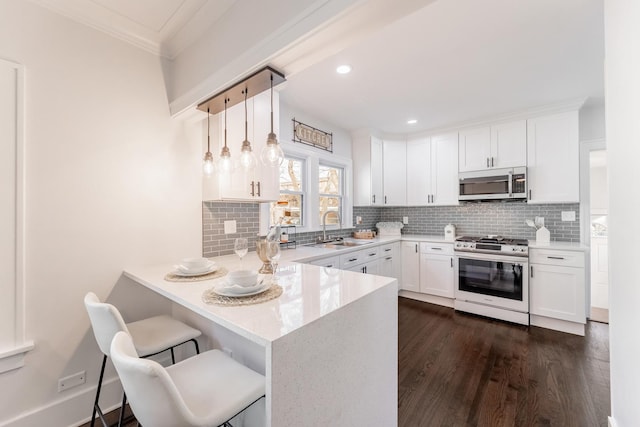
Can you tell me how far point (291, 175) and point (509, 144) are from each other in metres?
2.84

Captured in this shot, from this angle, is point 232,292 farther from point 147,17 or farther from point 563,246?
point 563,246

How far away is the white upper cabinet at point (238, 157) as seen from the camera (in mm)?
2156

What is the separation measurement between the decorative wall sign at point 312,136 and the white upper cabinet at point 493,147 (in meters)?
1.89

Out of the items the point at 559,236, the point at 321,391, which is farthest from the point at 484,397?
the point at 559,236

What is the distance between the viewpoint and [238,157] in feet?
7.05

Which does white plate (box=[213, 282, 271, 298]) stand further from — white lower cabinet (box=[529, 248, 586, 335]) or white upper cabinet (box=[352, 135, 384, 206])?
white lower cabinet (box=[529, 248, 586, 335])

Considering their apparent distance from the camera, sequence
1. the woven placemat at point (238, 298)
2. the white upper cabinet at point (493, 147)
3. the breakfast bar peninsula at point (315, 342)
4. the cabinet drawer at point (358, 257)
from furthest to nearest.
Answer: the white upper cabinet at point (493, 147) → the cabinet drawer at point (358, 257) → the woven placemat at point (238, 298) → the breakfast bar peninsula at point (315, 342)

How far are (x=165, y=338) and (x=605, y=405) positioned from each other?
2868 millimetres

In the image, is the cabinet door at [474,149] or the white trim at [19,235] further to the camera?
the cabinet door at [474,149]

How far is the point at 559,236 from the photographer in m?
3.39

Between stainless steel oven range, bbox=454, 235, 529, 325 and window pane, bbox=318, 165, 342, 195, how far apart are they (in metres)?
1.82

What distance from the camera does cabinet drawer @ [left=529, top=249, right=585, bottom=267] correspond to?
2.81 m

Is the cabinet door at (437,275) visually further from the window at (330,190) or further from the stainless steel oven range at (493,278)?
the window at (330,190)

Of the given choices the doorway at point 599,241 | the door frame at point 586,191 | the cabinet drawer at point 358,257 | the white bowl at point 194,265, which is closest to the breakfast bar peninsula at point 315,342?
the white bowl at point 194,265
